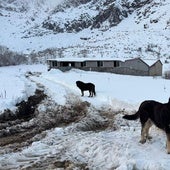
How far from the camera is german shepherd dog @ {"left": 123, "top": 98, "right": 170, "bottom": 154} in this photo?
11398 mm

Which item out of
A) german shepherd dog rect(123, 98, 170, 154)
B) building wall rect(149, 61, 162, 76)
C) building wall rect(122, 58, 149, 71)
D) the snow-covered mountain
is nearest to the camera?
german shepherd dog rect(123, 98, 170, 154)

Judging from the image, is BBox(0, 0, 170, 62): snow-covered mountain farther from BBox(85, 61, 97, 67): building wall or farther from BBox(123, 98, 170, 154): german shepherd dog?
BBox(123, 98, 170, 154): german shepherd dog

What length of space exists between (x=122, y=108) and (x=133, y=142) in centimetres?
769

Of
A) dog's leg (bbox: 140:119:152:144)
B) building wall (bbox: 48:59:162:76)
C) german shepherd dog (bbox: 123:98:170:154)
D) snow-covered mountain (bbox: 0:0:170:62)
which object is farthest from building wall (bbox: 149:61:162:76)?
dog's leg (bbox: 140:119:152:144)

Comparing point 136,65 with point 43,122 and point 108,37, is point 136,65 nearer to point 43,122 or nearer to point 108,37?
point 43,122

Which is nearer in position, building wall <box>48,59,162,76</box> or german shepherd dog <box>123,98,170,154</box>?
german shepherd dog <box>123,98,170,154</box>

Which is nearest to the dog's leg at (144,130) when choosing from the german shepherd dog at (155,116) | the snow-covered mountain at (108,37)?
the german shepherd dog at (155,116)

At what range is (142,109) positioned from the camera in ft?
41.2

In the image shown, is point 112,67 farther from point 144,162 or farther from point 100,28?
point 100,28

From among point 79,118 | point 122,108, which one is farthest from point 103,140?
point 122,108

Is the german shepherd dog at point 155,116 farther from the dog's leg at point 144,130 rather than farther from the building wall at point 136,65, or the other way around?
the building wall at point 136,65

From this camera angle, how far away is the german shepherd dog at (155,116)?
37.4 feet

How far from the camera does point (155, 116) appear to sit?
11.9 metres

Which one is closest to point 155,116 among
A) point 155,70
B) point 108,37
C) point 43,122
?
point 43,122
